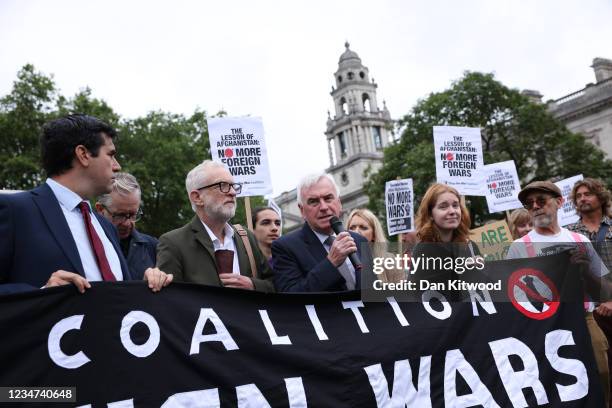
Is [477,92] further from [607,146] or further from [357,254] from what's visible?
[357,254]

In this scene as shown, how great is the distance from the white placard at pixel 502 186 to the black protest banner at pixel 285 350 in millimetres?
8739

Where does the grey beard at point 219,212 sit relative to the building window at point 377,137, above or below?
below

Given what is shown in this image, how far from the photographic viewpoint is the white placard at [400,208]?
1214cm

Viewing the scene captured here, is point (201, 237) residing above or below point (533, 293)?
above

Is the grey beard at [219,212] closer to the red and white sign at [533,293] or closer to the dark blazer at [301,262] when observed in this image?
the dark blazer at [301,262]

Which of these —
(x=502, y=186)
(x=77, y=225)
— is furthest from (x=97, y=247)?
(x=502, y=186)

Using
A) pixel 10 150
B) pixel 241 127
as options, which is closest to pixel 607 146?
pixel 10 150

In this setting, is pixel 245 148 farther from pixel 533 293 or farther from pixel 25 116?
pixel 25 116

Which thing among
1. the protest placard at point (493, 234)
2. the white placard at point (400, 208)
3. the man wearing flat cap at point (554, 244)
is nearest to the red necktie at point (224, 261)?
the man wearing flat cap at point (554, 244)

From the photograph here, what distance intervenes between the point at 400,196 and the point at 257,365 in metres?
8.72

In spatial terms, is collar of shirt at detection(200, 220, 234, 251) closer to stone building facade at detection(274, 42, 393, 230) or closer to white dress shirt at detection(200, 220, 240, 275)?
white dress shirt at detection(200, 220, 240, 275)

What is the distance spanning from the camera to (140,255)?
214 inches

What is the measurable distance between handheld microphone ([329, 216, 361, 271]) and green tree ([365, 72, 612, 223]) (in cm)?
3144

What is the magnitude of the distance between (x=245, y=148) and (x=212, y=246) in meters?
4.28
